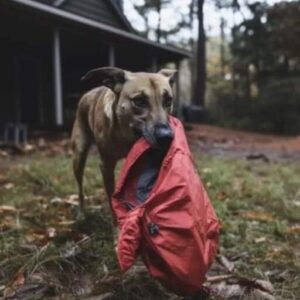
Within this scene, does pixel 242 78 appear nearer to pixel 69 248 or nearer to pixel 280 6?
pixel 280 6

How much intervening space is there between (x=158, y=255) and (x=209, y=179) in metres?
4.50

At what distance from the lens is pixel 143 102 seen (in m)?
3.38

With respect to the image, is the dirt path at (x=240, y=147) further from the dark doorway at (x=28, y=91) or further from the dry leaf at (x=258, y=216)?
the dry leaf at (x=258, y=216)

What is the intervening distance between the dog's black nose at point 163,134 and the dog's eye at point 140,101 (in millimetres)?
260

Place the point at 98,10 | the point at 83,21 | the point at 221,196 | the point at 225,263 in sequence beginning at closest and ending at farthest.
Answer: the point at 225,263 < the point at 221,196 < the point at 83,21 < the point at 98,10

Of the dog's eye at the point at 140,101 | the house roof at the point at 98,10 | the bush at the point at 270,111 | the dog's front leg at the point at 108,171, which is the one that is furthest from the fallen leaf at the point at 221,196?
the bush at the point at 270,111

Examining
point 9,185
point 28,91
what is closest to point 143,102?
point 9,185

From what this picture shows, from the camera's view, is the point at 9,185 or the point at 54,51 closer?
the point at 9,185

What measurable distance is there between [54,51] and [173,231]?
11224mm

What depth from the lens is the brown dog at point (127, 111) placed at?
3.27 m

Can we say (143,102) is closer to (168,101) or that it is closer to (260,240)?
(168,101)

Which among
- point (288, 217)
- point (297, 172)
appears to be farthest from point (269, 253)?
point (297, 172)

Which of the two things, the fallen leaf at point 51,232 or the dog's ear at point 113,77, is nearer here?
the dog's ear at point 113,77

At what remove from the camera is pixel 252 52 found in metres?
25.5
